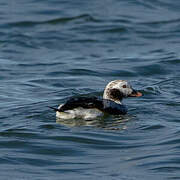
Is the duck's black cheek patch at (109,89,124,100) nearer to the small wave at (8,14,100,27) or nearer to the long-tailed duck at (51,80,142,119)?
the long-tailed duck at (51,80,142,119)

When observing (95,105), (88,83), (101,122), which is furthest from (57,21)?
(101,122)

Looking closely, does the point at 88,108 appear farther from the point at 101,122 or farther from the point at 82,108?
the point at 101,122

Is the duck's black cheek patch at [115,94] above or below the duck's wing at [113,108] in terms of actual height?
above

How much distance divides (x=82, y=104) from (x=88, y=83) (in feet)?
13.0

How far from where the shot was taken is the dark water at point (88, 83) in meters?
8.89

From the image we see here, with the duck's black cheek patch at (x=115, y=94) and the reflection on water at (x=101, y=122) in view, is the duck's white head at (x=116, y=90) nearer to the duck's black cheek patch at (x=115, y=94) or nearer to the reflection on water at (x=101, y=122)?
the duck's black cheek patch at (x=115, y=94)

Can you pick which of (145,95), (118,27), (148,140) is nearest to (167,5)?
(118,27)

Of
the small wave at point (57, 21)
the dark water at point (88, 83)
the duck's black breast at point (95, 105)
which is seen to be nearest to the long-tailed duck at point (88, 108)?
the duck's black breast at point (95, 105)

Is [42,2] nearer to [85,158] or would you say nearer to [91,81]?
[91,81]

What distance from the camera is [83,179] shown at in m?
8.18

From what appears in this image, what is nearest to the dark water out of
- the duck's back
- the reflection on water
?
the reflection on water

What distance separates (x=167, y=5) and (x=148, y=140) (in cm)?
1464

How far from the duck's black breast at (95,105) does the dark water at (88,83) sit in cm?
20

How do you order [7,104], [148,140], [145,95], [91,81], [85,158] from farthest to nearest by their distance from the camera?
[91,81] < [145,95] < [7,104] < [148,140] < [85,158]
